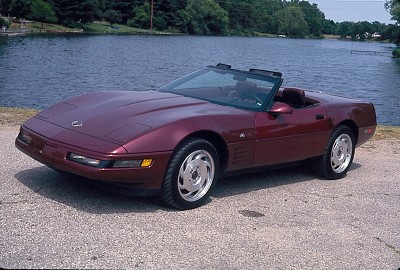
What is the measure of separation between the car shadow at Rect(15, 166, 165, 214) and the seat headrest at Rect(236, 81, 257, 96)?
63.1 inches

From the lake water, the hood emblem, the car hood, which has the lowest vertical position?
the lake water

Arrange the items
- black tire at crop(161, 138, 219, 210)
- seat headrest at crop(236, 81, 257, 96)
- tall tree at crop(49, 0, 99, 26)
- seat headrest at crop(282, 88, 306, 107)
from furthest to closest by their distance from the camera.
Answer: tall tree at crop(49, 0, 99, 26) < seat headrest at crop(282, 88, 306, 107) < seat headrest at crop(236, 81, 257, 96) < black tire at crop(161, 138, 219, 210)

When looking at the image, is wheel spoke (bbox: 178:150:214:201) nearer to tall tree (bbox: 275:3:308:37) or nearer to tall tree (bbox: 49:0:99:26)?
tall tree (bbox: 49:0:99:26)

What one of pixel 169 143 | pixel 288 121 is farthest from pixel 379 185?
pixel 169 143

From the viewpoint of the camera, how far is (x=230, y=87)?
6594 mm

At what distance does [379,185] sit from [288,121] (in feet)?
5.21

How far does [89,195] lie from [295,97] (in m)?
2.65

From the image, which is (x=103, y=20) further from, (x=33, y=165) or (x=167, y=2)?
(x=33, y=165)

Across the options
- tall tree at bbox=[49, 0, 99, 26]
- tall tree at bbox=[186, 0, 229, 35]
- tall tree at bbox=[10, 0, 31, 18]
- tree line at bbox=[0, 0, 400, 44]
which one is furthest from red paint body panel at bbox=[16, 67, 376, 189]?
tall tree at bbox=[186, 0, 229, 35]

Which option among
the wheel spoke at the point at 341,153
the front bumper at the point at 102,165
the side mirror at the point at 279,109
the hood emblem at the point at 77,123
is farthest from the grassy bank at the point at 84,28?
the front bumper at the point at 102,165

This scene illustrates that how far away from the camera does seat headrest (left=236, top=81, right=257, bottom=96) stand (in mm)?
6453

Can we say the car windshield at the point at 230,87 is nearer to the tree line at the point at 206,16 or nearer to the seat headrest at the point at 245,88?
the seat headrest at the point at 245,88

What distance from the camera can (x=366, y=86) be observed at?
117ft

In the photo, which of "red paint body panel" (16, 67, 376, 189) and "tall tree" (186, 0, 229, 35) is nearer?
"red paint body panel" (16, 67, 376, 189)
